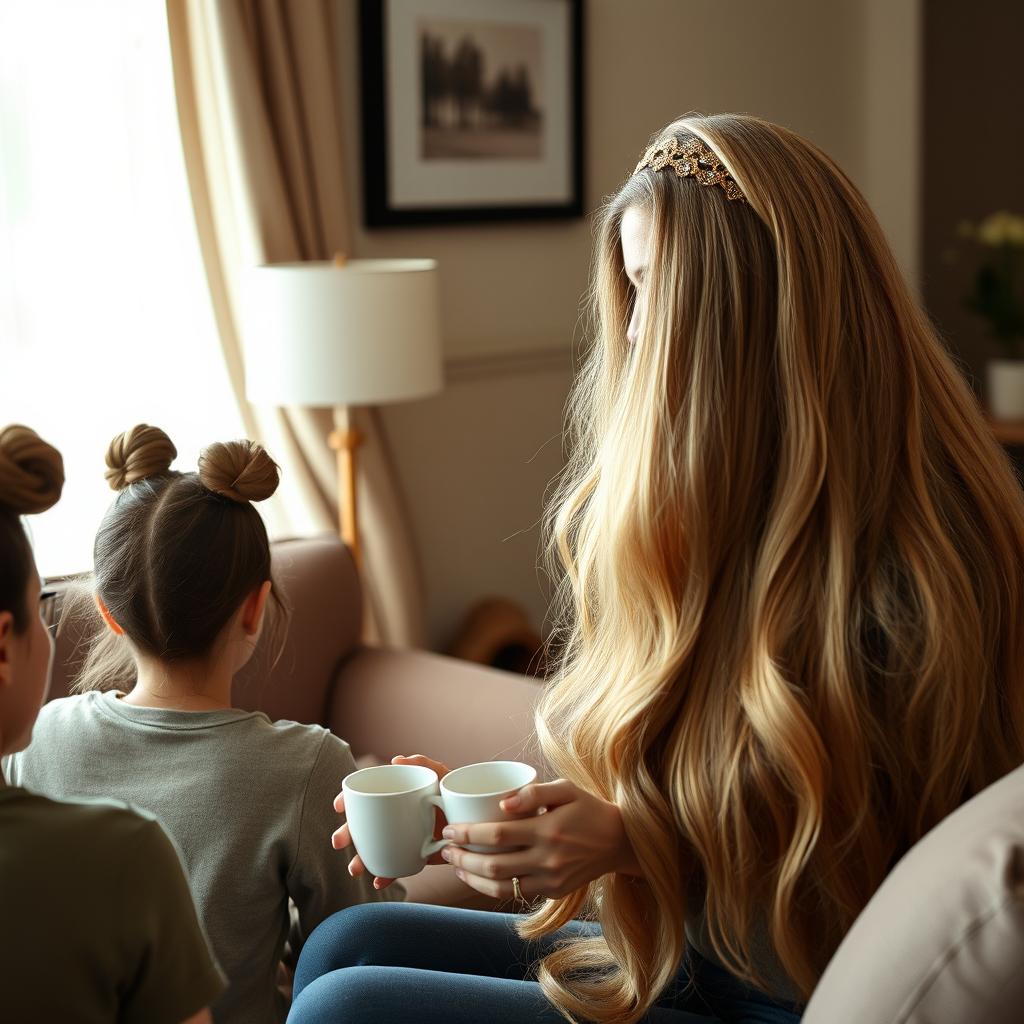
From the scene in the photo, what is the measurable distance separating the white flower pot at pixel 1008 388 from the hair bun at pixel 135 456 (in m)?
3.76

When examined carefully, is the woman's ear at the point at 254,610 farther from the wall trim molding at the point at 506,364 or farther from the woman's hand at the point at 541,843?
the wall trim molding at the point at 506,364

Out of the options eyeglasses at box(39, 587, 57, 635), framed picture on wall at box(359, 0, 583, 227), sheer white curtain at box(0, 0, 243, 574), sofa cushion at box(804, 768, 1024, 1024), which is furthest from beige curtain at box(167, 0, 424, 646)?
sofa cushion at box(804, 768, 1024, 1024)

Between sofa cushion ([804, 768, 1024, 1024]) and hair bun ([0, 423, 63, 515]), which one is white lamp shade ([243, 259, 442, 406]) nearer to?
hair bun ([0, 423, 63, 515])

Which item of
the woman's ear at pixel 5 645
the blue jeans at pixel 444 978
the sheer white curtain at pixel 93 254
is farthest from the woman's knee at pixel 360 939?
the sheer white curtain at pixel 93 254

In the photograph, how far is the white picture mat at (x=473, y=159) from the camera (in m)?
3.31

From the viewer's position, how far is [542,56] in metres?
3.64

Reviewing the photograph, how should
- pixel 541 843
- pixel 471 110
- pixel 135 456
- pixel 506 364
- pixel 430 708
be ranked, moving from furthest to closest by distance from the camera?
pixel 506 364
pixel 471 110
pixel 430 708
pixel 135 456
pixel 541 843

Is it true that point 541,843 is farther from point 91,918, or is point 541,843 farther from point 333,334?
point 333,334

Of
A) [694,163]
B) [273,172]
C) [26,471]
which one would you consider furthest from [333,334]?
[26,471]

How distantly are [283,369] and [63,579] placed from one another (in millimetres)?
619

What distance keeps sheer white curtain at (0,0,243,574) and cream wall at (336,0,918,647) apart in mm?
522

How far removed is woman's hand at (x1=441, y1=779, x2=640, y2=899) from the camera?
113cm

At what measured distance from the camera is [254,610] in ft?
4.83

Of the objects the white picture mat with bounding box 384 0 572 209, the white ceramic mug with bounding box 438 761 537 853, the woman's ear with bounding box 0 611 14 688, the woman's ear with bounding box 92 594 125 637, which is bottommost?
the white ceramic mug with bounding box 438 761 537 853
